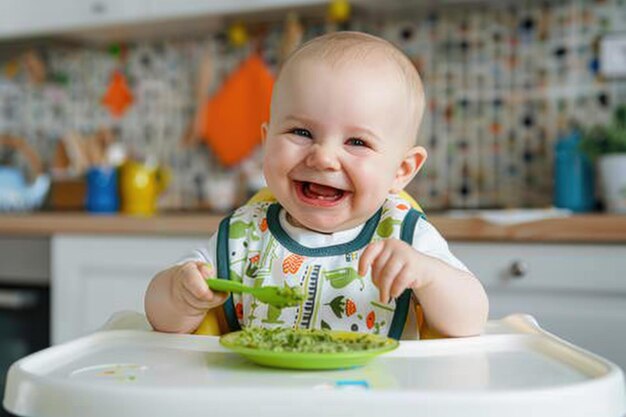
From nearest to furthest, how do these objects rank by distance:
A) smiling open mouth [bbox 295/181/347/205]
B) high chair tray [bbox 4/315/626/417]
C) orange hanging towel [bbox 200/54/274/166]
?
1. high chair tray [bbox 4/315/626/417]
2. smiling open mouth [bbox 295/181/347/205]
3. orange hanging towel [bbox 200/54/274/166]

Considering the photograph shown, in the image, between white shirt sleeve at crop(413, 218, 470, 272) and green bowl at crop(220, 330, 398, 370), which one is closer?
green bowl at crop(220, 330, 398, 370)

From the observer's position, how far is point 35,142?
11.1 ft

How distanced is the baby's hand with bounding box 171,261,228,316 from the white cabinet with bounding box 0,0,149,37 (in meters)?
2.00

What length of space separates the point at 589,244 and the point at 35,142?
2.27 meters

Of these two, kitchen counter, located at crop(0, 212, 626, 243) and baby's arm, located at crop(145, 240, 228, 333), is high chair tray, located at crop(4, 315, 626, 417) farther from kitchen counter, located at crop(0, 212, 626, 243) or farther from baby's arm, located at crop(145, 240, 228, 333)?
kitchen counter, located at crop(0, 212, 626, 243)

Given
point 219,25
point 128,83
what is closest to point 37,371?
point 219,25

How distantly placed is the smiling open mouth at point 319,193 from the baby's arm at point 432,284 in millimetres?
147

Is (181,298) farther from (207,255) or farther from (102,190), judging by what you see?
(102,190)

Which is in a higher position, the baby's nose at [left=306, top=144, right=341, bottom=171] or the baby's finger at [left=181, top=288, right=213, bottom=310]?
the baby's nose at [left=306, top=144, right=341, bottom=171]

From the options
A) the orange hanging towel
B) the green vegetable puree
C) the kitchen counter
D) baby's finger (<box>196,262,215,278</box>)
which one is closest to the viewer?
the green vegetable puree

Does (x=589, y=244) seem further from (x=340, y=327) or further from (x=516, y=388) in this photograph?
(x=516, y=388)

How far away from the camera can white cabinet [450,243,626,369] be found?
1.90 meters

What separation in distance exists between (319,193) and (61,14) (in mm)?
2185

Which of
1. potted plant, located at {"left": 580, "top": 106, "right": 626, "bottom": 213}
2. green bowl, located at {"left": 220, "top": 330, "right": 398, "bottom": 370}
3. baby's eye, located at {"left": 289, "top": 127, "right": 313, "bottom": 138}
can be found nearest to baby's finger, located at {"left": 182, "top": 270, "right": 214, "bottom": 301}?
green bowl, located at {"left": 220, "top": 330, "right": 398, "bottom": 370}
